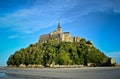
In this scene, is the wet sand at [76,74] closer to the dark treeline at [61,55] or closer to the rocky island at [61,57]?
the rocky island at [61,57]

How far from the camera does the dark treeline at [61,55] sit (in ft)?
334

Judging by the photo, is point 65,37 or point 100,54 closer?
point 100,54

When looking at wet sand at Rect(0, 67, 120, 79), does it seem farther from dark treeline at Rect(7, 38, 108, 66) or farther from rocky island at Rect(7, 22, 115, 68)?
dark treeline at Rect(7, 38, 108, 66)

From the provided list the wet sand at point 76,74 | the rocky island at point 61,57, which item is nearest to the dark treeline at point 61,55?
the rocky island at point 61,57

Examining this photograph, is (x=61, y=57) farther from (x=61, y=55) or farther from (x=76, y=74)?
(x=76, y=74)

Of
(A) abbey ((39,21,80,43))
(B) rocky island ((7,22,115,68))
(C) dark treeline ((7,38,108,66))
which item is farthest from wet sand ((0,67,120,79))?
(A) abbey ((39,21,80,43))

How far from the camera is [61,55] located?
102 metres

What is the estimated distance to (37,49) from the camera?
111 meters

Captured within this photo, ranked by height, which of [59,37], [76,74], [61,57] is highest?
[59,37]

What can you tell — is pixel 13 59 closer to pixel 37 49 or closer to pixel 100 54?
pixel 37 49

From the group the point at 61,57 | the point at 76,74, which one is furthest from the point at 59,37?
the point at 76,74

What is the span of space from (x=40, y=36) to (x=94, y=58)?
4424cm

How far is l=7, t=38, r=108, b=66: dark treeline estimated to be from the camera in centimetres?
10182

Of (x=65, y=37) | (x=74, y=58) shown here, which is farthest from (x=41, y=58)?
(x=65, y=37)
